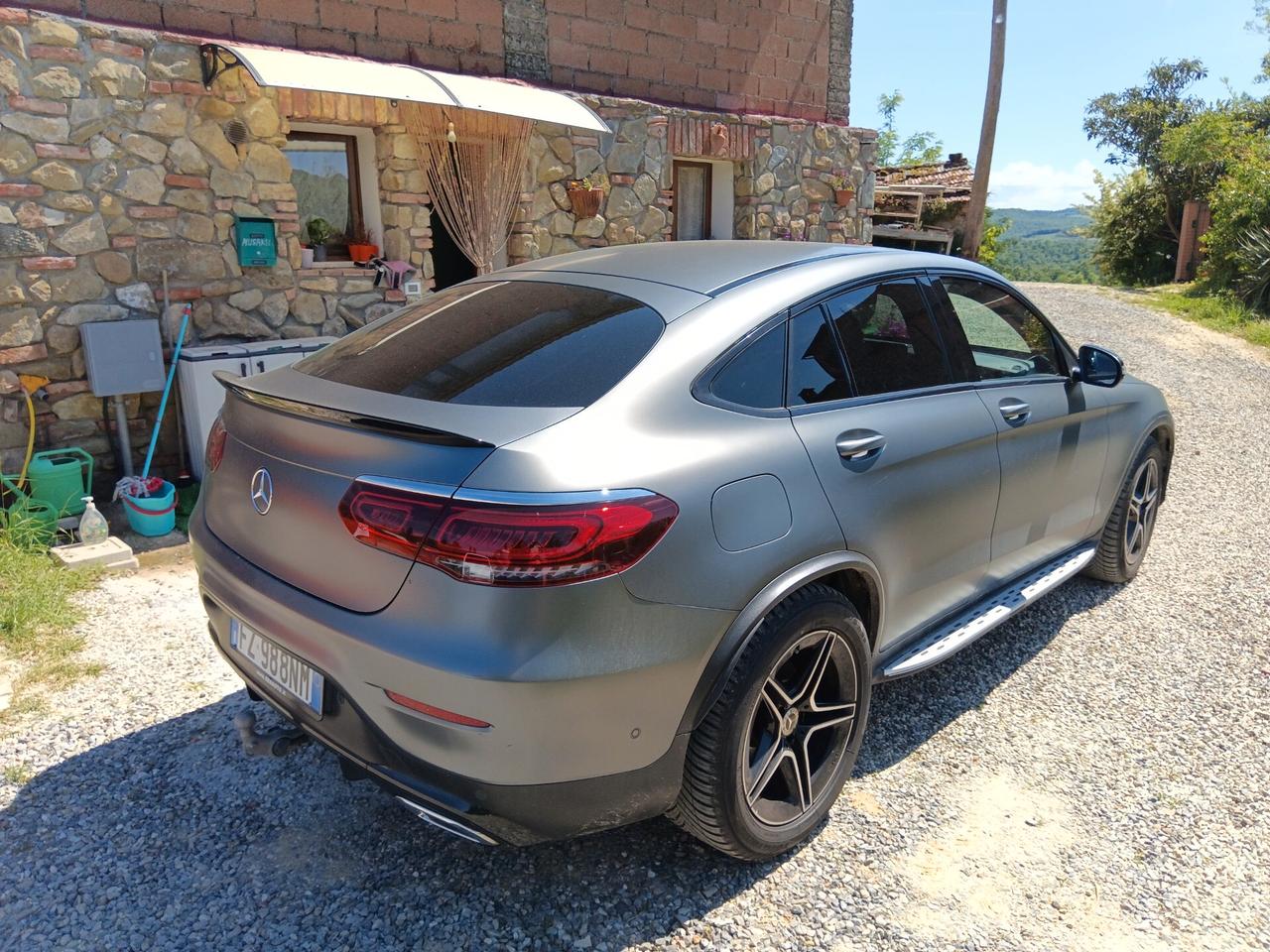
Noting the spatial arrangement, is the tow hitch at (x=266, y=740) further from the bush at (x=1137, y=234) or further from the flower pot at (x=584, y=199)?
the bush at (x=1137, y=234)

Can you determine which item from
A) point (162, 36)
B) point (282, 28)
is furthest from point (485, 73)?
point (162, 36)

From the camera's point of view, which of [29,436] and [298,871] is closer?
[298,871]

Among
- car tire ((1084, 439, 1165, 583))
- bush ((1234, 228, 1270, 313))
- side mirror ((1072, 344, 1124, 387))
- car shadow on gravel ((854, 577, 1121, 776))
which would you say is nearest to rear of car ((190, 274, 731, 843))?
car shadow on gravel ((854, 577, 1121, 776))

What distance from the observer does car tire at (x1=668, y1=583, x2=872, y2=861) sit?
7.61 feet

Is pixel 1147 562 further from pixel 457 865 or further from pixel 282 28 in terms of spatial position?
pixel 282 28

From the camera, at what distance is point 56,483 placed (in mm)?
5168

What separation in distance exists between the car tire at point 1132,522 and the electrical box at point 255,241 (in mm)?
5330

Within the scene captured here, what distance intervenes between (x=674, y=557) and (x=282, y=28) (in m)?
5.98

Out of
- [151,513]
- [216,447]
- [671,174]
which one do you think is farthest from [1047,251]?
[216,447]

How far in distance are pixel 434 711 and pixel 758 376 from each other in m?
1.25

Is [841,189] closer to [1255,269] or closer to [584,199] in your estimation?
[584,199]

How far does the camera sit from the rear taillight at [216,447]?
2714 millimetres

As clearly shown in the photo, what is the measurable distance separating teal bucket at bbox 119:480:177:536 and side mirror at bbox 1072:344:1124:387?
477 centimetres

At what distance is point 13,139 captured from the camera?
206 inches
